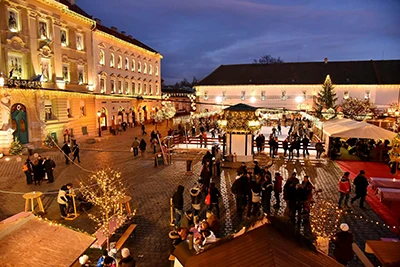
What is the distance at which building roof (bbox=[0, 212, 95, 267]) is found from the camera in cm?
433

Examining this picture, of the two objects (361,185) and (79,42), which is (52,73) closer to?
(79,42)

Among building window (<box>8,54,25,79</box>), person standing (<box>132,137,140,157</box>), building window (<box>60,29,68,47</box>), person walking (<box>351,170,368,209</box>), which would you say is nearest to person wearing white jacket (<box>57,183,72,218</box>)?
person walking (<box>351,170,368,209</box>)

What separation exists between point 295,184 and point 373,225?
2.69 meters

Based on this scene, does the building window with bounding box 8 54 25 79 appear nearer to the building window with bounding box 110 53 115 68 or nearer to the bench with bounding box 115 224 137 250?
the building window with bounding box 110 53 115 68

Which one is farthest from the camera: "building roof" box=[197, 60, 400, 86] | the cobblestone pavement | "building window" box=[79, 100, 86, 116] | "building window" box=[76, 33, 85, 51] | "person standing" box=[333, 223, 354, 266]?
"building roof" box=[197, 60, 400, 86]

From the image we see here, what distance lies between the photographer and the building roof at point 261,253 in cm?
230

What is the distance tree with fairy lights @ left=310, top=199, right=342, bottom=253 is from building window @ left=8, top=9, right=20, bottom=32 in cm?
2298

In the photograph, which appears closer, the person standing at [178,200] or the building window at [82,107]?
the person standing at [178,200]

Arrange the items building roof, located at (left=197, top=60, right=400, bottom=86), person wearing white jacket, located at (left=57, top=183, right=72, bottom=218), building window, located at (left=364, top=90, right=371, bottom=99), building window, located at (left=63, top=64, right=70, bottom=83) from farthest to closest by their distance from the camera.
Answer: building roof, located at (left=197, top=60, right=400, bottom=86)
building window, located at (left=364, top=90, right=371, bottom=99)
building window, located at (left=63, top=64, right=70, bottom=83)
person wearing white jacket, located at (left=57, top=183, right=72, bottom=218)

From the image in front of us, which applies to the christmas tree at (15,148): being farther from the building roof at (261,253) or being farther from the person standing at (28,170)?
the building roof at (261,253)

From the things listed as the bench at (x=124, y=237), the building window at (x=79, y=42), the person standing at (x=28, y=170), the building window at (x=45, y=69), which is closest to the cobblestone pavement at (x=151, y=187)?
the bench at (x=124, y=237)

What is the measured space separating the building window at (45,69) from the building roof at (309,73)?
100 feet

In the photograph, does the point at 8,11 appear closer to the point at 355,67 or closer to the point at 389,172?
the point at 389,172

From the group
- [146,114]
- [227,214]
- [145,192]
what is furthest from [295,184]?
[146,114]
